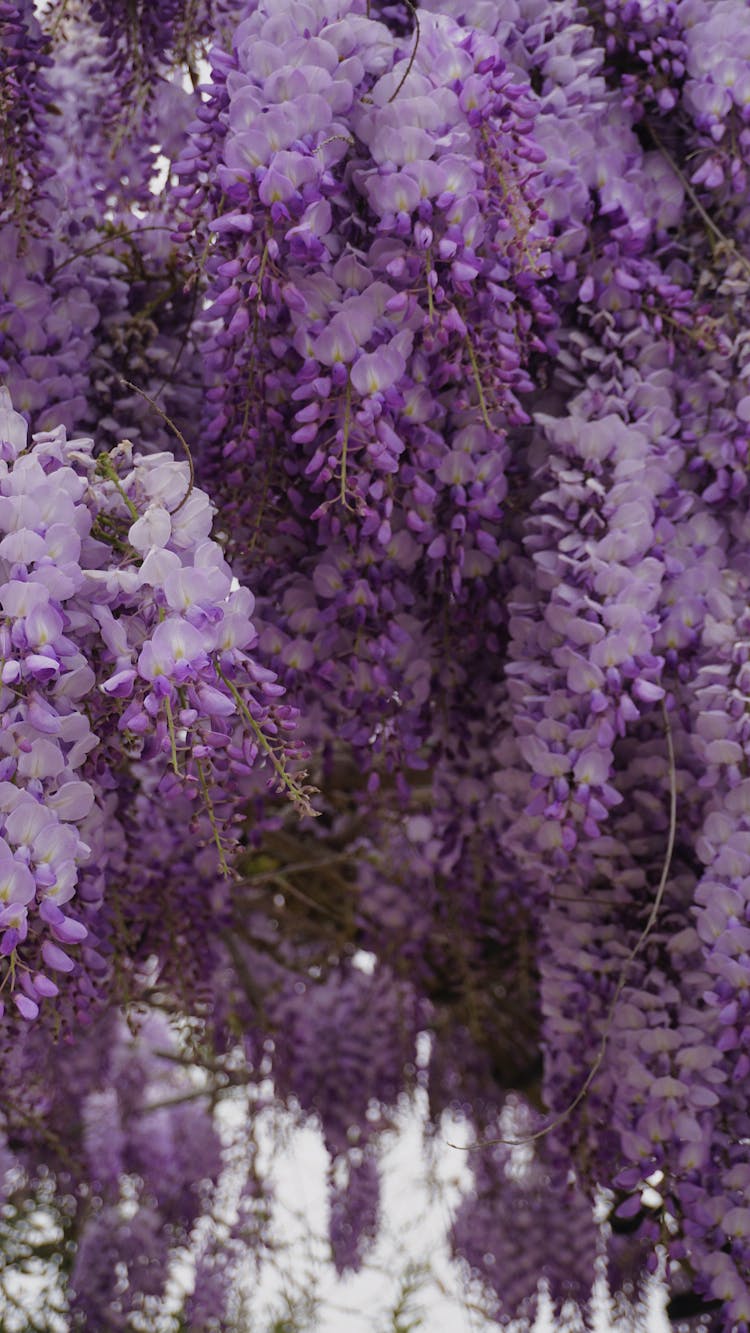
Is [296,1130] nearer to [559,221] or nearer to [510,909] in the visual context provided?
[510,909]

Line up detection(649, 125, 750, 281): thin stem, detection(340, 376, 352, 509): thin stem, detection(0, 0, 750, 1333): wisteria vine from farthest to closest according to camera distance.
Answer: detection(649, 125, 750, 281): thin stem, detection(340, 376, 352, 509): thin stem, detection(0, 0, 750, 1333): wisteria vine

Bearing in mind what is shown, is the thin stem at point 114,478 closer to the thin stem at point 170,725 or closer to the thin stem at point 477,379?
the thin stem at point 170,725

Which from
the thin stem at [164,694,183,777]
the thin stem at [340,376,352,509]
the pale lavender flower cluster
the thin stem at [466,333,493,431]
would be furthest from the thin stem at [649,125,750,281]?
the thin stem at [164,694,183,777]

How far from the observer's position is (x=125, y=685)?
1046 mm

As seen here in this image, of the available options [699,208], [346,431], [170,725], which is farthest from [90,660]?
[699,208]

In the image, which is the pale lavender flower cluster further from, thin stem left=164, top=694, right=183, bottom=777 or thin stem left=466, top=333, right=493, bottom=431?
thin stem left=466, top=333, right=493, bottom=431

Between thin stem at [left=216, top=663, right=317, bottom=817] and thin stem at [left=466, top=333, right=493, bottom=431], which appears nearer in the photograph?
thin stem at [left=216, top=663, right=317, bottom=817]

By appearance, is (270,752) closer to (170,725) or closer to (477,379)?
(170,725)

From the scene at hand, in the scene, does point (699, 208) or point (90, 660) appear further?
point (699, 208)

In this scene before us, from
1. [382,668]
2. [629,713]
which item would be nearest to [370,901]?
[382,668]

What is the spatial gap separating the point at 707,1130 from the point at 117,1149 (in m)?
2.11

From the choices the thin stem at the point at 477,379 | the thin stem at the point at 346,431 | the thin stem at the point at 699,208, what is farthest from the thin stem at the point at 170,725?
the thin stem at the point at 699,208

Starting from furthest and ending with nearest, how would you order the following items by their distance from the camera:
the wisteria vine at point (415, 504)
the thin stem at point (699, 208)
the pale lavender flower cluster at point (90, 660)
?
the thin stem at point (699, 208)
the wisteria vine at point (415, 504)
the pale lavender flower cluster at point (90, 660)

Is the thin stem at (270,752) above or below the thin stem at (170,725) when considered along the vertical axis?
below
